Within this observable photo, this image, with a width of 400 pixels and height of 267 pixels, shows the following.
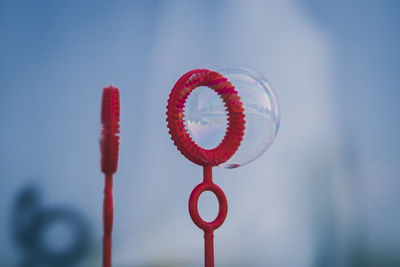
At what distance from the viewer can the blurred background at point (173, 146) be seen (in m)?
0.89

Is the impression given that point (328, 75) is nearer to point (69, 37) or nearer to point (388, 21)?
point (388, 21)

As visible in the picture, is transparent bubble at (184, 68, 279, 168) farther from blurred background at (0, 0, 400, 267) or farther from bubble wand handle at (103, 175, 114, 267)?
bubble wand handle at (103, 175, 114, 267)

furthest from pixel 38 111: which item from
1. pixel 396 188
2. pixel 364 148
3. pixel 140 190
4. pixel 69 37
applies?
pixel 396 188

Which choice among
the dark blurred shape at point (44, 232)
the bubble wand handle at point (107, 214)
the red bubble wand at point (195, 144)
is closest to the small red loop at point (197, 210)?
the red bubble wand at point (195, 144)

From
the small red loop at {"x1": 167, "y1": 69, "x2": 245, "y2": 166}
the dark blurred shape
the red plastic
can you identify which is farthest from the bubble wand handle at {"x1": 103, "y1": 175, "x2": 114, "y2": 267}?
the dark blurred shape

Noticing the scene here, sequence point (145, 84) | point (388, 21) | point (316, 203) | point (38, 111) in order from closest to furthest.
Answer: point (38, 111) < point (145, 84) < point (316, 203) < point (388, 21)

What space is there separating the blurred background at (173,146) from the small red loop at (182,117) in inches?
2.8

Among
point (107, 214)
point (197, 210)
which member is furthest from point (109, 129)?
point (197, 210)

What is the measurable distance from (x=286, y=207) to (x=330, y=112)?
0.35 m

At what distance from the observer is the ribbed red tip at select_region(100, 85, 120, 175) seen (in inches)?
23.6

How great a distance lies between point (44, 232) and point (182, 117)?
0.46 m

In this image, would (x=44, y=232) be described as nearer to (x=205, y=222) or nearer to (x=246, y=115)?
(x=205, y=222)

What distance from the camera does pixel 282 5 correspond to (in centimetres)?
116

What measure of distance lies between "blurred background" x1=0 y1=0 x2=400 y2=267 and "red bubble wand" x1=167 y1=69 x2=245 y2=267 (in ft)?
0.24
